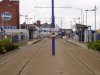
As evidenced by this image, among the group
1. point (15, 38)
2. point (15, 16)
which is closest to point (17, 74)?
point (15, 38)

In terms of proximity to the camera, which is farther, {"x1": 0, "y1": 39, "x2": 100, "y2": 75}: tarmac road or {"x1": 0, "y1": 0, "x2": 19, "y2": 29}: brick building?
{"x1": 0, "y1": 0, "x2": 19, "y2": 29}: brick building

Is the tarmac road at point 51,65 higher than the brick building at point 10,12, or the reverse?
the brick building at point 10,12

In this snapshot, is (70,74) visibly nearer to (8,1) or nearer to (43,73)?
(43,73)

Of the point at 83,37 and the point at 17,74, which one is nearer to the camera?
the point at 17,74

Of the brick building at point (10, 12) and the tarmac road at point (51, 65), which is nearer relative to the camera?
the tarmac road at point (51, 65)

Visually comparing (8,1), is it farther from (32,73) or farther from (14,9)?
(32,73)

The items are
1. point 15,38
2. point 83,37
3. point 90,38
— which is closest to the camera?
point 15,38

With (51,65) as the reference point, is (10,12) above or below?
above

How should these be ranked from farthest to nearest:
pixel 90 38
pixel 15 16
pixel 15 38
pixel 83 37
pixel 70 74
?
pixel 15 16 < pixel 83 37 < pixel 90 38 < pixel 15 38 < pixel 70 74

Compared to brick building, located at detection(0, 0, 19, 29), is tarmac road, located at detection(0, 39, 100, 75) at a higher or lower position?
lower

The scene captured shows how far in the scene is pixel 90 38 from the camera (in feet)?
288

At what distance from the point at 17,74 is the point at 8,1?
10536cm

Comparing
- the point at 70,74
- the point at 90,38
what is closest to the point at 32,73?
the point at 70,74

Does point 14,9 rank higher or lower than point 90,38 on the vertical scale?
higher
